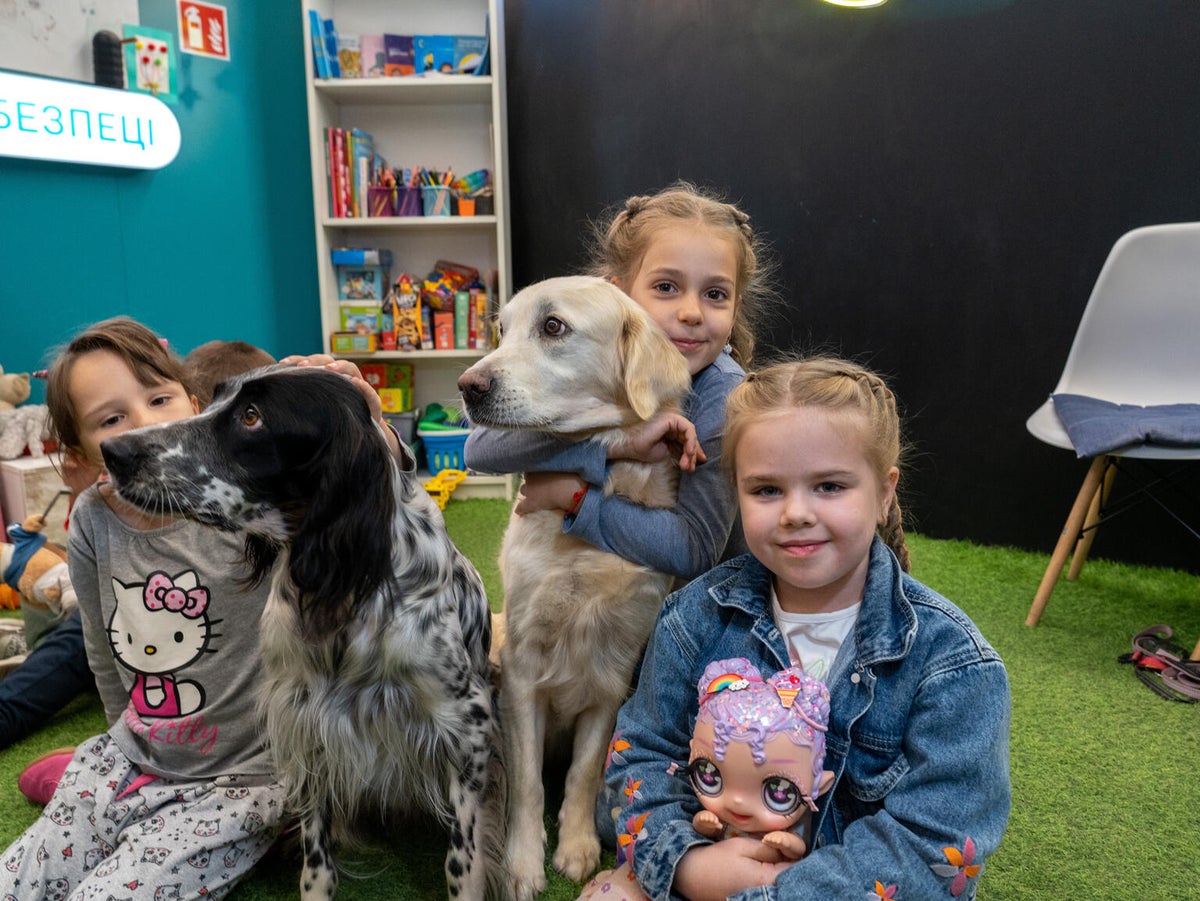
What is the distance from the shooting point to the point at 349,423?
131 centimetres

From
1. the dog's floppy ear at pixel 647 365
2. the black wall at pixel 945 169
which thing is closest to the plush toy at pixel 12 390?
the black wall at pixel 945 169

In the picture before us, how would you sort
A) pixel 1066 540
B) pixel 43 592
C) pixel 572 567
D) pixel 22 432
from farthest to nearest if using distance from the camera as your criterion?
pixel 22 432
pixel 1066 540
pixel 43 592
pixel 572 567

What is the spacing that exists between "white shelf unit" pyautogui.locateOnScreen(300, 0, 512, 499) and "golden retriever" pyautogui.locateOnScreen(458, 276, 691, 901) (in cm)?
292

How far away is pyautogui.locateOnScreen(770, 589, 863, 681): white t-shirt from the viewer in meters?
1.30

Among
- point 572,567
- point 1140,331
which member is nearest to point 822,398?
point 572,567

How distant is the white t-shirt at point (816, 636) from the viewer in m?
1.30

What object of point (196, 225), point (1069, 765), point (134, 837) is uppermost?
point (196, 225)

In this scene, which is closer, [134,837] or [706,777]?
[706,777]

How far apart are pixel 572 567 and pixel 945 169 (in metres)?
2.81

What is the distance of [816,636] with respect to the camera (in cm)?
132

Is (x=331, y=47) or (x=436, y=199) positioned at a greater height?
(x=331, y=47)

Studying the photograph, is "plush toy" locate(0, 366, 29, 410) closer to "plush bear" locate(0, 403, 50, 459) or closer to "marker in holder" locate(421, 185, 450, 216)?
"plush bear" locate(0, 403, 50, 459)

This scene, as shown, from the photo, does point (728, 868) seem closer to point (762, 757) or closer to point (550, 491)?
point (762, 757)

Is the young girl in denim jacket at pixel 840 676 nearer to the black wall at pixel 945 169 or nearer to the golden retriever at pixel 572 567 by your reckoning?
the golden retriever at pixel 572 567
